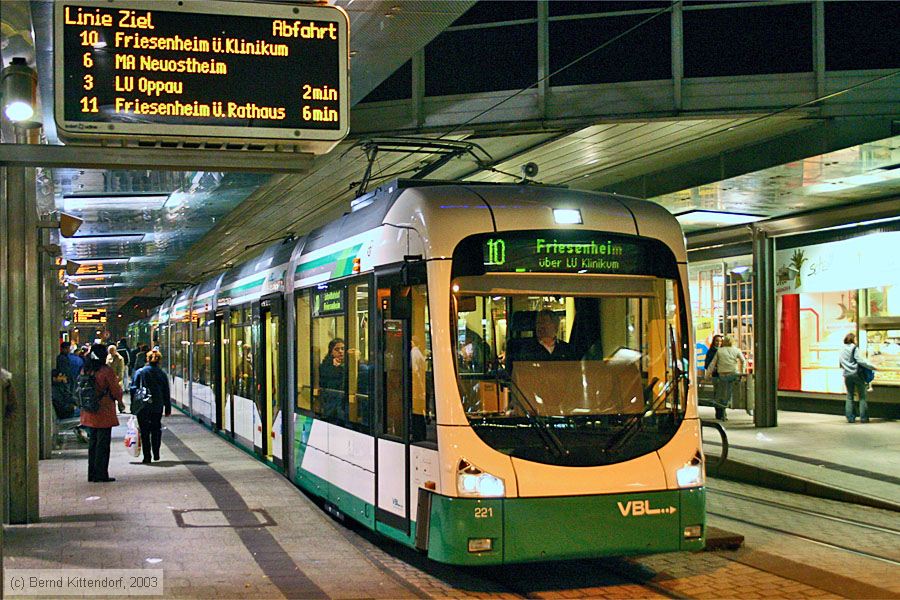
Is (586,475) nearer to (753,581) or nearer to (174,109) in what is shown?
(753,581)

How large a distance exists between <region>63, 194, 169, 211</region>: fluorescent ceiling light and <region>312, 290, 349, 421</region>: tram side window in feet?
31.7

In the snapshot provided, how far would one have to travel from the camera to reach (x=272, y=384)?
13.9 m

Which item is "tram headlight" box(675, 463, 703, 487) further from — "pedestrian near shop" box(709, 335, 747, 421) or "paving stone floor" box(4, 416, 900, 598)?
"pedestrian near shop" box(709, 335, 747, 421)

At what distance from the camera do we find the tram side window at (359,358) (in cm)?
898

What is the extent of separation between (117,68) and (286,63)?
1.21 meters

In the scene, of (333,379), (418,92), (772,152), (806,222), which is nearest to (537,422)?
(333,379)

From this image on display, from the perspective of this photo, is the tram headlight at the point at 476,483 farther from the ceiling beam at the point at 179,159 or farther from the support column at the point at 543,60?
the support column at the point at 543,60

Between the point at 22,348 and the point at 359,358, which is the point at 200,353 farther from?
the point at 359,358

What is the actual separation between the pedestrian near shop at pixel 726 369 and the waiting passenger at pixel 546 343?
43.7ft

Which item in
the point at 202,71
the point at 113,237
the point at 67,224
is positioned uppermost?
the point at 113,237

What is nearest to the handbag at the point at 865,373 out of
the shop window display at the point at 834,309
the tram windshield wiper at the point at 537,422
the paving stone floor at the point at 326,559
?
the shop window display at the point at 834,309

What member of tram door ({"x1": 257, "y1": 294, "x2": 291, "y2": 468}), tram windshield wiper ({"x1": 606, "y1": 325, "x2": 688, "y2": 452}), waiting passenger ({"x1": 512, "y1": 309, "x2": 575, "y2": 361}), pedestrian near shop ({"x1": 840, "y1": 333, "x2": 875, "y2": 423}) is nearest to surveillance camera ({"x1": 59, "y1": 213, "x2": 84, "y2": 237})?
tram door ({"x1": 257, "y1": 294, "x2": 291, "y2": 468})

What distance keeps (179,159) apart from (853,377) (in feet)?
48.5

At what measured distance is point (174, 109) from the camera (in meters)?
7.33
